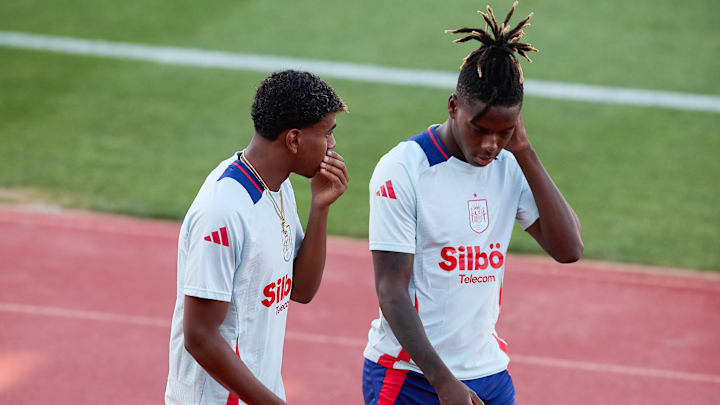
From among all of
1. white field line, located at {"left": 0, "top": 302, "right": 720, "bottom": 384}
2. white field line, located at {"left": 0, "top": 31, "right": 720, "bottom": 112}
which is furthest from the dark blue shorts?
white field line, located at {"left": 0, "top": 31, "right": 720, "bottom": 112}

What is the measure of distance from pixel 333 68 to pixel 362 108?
1.38 meters

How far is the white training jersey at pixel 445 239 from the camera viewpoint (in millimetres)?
3568

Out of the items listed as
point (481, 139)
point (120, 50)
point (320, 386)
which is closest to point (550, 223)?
point (481, 139)

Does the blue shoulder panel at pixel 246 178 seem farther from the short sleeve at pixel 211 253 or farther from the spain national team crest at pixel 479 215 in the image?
the spain national team crest at pixel 479 215

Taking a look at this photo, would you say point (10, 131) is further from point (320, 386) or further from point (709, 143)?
point (709, 143)

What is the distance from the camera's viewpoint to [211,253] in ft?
9.99

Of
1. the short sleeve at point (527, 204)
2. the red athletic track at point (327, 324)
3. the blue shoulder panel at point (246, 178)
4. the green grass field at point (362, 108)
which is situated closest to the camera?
the blue shoulder panel at point (246, 178)

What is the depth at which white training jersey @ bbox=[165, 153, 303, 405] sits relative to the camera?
3.05 m

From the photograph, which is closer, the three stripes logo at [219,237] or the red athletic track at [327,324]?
the three stripes logo at [219,237]

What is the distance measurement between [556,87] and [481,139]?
1036 cm

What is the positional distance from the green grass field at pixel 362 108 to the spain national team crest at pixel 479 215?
5519mm

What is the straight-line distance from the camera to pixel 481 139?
3.45 metres

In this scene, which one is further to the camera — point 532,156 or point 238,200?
point 532,156

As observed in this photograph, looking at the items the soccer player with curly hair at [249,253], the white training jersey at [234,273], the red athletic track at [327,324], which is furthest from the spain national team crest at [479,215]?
the red athletic track at [327,324]
